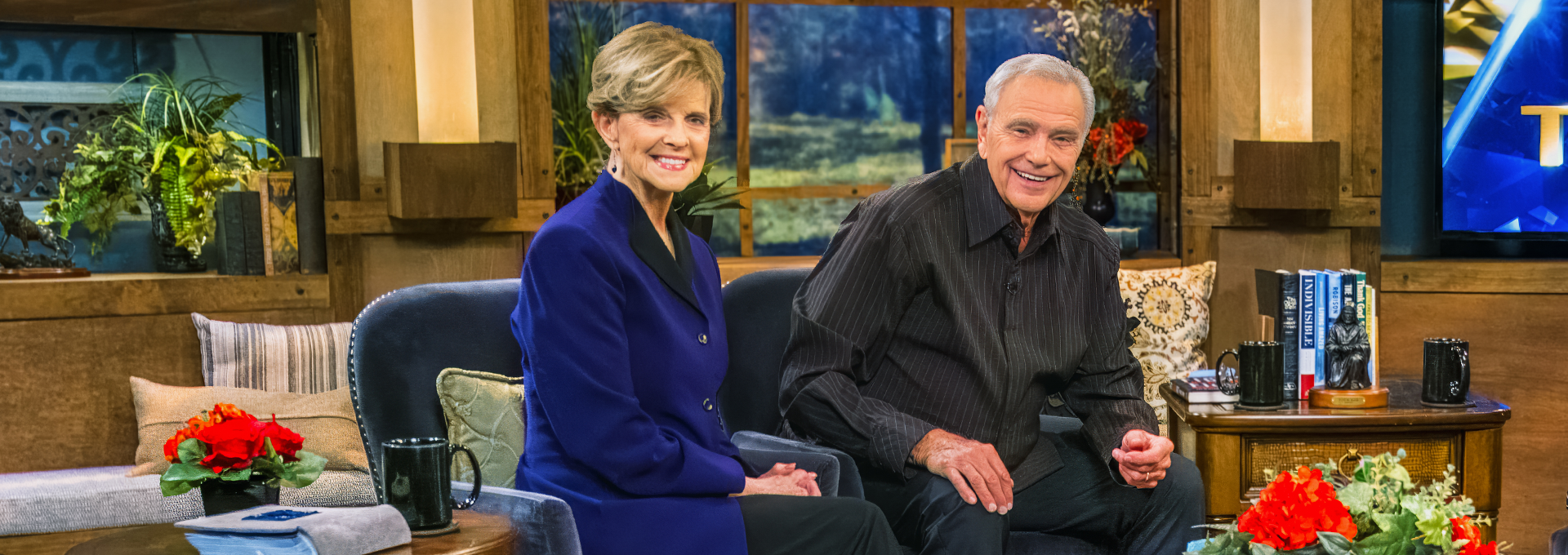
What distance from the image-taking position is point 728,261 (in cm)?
402

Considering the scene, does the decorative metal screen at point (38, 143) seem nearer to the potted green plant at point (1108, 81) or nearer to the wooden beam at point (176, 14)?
the wooden beam at point (176, 14)

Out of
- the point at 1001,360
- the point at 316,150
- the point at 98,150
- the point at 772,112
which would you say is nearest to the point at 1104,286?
the point at 1001,360

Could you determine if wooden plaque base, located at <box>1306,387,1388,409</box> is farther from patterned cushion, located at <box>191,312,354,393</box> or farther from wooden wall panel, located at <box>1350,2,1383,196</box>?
patterned cushion, located at <box>191,312,354,393</box>

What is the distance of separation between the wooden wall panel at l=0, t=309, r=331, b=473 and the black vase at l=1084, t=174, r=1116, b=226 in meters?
2.77

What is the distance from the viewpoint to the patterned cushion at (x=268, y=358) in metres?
3.35

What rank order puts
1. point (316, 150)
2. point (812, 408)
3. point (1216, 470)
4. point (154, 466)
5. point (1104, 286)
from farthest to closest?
point (316, 150), point (154, 466), point (1216, 470), point (1104, 286), point (812, 408)

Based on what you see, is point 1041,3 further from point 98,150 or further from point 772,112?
point 98,150

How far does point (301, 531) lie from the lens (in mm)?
1446

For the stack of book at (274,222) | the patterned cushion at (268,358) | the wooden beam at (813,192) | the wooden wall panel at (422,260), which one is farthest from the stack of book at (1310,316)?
the stack of book at (274,222)

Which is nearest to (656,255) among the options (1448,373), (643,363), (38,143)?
(643,363)

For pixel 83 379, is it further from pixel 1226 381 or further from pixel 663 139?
pixel 1226 381

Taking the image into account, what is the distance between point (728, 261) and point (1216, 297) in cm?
161

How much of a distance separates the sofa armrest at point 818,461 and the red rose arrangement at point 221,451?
0.77 meters

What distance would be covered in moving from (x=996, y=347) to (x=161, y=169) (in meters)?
2.75
